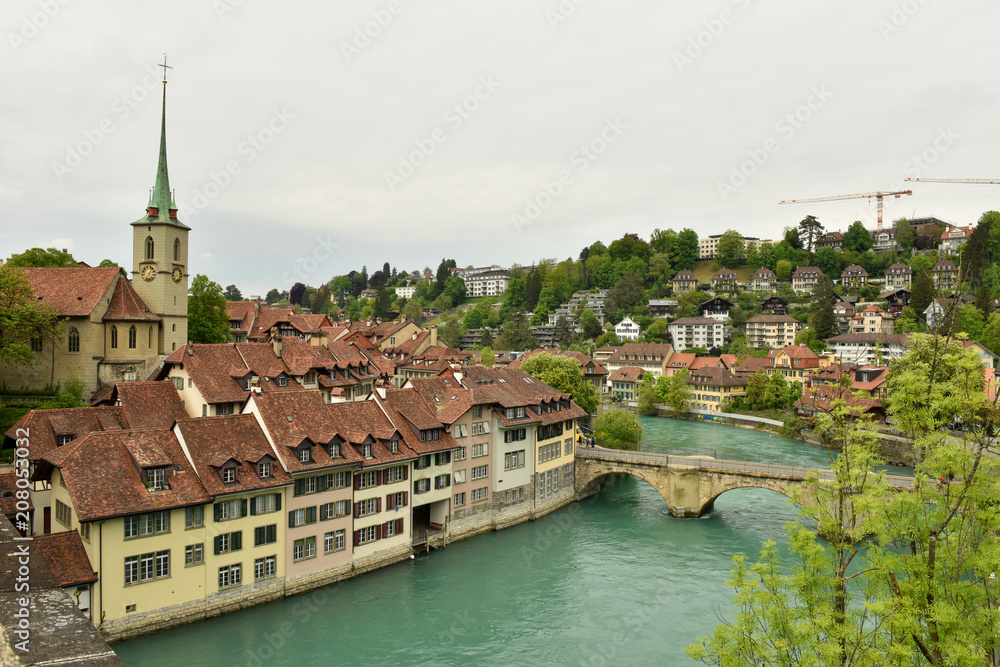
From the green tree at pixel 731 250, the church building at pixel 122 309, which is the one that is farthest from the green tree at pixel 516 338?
the church building at pixel 122 309

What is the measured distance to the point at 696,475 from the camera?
40438mm

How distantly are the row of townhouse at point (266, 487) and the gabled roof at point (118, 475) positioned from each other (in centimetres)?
5

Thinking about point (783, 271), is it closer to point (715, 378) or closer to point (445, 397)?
point (715, 378)

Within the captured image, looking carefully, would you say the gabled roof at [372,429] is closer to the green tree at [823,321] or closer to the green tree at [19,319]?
the green tree at [19,319]

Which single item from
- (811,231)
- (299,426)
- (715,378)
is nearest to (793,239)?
(811,231)

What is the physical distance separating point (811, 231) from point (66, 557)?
162876 mm

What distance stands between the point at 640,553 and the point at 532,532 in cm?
622

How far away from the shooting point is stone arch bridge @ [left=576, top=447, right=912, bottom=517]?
38.7 meters

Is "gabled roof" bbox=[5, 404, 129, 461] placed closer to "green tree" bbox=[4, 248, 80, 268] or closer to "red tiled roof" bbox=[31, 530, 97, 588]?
"red tiled roof" bbox=[31, 530, 97, 588]

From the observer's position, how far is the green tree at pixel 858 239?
146 metres

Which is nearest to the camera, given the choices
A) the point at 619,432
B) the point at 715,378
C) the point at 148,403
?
the point at 148,403

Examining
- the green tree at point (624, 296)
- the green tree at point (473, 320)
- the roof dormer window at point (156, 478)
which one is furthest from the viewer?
the green tree at point (473, 320)

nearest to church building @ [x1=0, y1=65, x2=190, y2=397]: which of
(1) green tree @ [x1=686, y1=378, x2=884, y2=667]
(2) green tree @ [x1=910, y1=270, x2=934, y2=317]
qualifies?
(1) green tree @ [x1=686, y1=378, x2=884, y2=667]

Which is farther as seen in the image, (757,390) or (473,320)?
(473,320)
